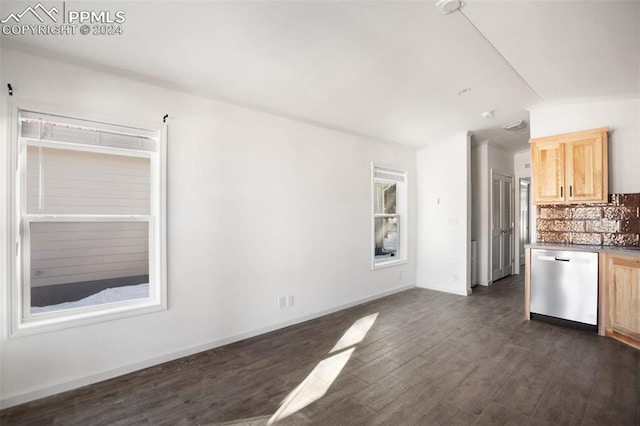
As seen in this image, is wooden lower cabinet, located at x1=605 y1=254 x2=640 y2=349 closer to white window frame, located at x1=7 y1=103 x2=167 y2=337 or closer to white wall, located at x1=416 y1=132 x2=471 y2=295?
white wall, located at x1=416 y1=132 x2=471 y2=295

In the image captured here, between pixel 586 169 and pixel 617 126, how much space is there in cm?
60

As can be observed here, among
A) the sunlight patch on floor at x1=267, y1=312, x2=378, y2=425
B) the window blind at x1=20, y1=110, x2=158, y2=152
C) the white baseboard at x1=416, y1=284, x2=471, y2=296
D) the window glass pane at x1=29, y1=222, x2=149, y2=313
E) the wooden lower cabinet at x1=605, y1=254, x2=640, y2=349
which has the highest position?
the window blind at x1=20, y1=110, x2=158, y2=152

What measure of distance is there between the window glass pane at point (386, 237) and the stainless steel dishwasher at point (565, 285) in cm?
220

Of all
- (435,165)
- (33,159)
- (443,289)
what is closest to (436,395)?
(443,289)

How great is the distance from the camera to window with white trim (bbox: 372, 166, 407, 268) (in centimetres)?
507

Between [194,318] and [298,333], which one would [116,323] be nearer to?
[194,318]

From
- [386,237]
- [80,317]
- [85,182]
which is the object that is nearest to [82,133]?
[85,182]

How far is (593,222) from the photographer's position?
12.5ft

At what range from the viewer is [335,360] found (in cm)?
275

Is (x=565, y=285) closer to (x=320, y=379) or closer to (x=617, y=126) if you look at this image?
(x=617, y=126)

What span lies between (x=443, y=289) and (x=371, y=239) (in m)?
1.79

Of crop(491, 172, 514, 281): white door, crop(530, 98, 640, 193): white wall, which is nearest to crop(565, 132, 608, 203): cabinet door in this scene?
crop(530, 98, 640, 193): white wall

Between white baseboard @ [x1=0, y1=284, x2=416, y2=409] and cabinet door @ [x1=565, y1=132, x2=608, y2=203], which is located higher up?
cabinet door @ [x1=565, y1=132, x2=608, y2=203]

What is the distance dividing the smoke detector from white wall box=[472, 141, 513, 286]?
425cm
